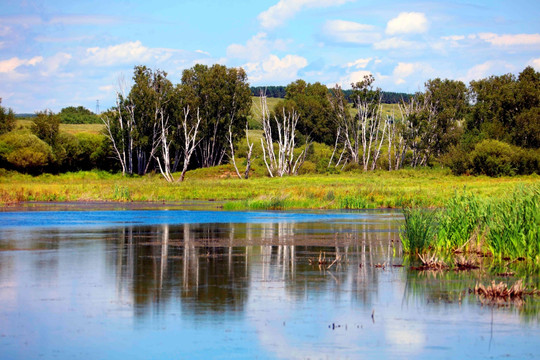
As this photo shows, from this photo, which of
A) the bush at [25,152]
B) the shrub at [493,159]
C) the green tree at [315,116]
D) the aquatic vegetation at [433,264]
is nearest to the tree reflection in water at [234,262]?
the aquatic vegetation at [433,264]

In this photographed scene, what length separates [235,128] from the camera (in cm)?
8906

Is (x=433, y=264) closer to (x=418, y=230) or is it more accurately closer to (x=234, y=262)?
(x=418, y=230)

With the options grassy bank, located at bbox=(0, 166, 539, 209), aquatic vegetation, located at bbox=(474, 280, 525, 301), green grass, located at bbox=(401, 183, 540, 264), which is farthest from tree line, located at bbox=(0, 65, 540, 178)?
aquatic vegetation, located at bbox=(474, 280, 525, 301)

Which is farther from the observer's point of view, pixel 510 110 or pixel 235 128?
pixel 235 128

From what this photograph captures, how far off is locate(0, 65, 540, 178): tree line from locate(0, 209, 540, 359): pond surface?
5321cm

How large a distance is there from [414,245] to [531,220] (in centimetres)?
333

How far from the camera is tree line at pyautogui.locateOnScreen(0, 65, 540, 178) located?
78375 millimetres

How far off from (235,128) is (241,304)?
248 ft

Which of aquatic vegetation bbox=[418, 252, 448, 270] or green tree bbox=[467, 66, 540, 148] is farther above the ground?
green tree bbox=[467, 66, 540, 148]

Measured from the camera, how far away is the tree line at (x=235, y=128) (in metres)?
78.4

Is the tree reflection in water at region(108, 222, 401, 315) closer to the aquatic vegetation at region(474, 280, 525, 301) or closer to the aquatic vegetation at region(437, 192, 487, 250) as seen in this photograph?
the aquatic vegetation at region(437, 192, 487, 250)

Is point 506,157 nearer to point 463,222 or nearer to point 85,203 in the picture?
point 85,203

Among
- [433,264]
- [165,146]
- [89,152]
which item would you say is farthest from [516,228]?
[89,152]

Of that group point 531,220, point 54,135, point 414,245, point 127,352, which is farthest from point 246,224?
point 54,135
